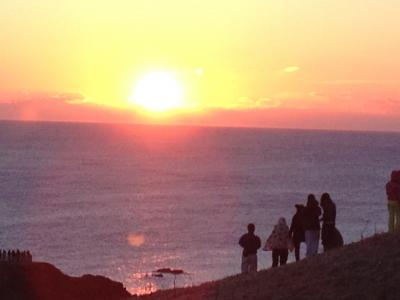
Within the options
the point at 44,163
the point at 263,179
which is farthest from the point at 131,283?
the point at 44,163

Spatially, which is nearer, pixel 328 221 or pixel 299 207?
pixel 299 207

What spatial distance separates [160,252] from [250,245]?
48.6 metres

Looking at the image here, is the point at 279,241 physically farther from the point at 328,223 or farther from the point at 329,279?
the point at 329,279

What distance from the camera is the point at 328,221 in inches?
799

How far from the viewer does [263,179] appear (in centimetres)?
14625

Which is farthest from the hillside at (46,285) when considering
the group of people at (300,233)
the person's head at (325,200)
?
the person's head at (325,200)

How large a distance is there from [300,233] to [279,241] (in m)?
0.53

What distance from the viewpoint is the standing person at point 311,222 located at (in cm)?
2003

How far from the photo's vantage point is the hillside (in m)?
22.6

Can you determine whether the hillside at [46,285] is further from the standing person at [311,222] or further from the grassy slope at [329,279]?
the standing person at [311,222]

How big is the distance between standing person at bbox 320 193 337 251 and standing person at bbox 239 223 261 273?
1.63 m

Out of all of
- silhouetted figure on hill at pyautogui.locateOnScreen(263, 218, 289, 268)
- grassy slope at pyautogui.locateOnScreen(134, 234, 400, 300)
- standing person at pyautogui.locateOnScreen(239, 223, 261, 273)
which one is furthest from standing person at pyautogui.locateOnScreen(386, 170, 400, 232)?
standing person at pyautogui.locateOnScreen(239, 223, 261, 273)

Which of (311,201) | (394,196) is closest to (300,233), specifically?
(311,201)

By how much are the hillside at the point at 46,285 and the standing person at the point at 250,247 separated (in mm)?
4347
